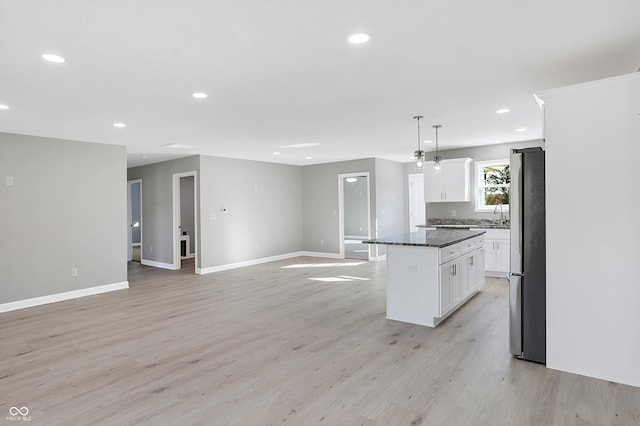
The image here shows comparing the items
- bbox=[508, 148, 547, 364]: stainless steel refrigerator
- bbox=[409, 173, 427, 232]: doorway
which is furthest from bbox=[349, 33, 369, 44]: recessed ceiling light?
bbox=[409, 173, 427, 232]: doorway

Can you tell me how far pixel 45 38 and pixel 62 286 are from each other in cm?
444

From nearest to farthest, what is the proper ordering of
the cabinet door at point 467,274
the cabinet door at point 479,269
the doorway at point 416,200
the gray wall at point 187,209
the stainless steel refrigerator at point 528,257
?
the stainless steel refrigerator at point 528,257
the cabinet door at point 467,274
the cabinet door at point 479,269
the doorway at point 416,200
the gray wall at point 187,209

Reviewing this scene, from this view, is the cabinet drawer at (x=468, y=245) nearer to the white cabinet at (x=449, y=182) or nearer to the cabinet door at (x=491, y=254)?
the cabinet door at (x=491, y=254)

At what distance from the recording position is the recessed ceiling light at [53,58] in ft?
8.58

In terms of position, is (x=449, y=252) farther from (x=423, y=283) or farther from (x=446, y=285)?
(x=423, y=283)

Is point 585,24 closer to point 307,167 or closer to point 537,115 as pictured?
point 537,115

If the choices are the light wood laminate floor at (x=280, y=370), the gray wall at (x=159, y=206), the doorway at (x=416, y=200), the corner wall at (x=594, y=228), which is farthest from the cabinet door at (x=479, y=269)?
the gray wall at (x=159, y=206)

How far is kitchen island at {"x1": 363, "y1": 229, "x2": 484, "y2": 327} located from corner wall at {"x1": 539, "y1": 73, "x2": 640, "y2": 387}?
115 cm

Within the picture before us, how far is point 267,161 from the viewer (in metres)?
8.84

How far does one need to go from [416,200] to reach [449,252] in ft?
20.6

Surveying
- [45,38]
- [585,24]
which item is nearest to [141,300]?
[45,38]

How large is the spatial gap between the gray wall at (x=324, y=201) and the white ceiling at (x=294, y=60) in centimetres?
389

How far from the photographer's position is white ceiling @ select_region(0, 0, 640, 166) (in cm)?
212

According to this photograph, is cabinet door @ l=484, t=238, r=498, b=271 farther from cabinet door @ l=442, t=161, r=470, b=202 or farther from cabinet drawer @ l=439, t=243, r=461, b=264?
cabinet drawer @ l=439, t=243, r=461, b=264
